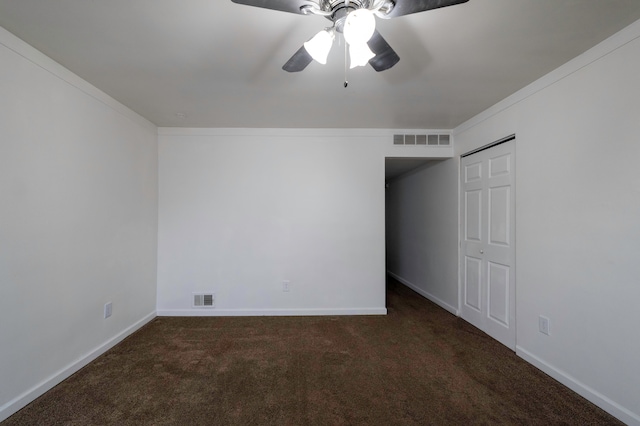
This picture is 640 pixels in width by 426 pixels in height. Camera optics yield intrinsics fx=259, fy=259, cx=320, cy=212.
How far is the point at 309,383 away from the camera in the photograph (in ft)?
6.65

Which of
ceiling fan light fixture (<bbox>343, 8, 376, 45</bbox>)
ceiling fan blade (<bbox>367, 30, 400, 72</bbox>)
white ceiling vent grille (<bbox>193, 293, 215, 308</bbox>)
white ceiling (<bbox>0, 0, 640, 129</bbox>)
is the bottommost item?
white ceiling vent grille (<bbox>193, 293, 215, 308</bbox>)

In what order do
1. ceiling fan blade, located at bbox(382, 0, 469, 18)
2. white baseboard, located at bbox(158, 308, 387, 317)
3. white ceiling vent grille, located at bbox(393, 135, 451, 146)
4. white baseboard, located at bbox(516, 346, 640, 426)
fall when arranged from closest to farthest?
1. ceiling fan blade, located at bbox(382, 0, 469, 18)
2. white baseboard, located at bbox(516, 346, 640, 426)
3. white baseboard, located at bbox(158, 308, 387, 317)
4. white ceiling vent grille, located at bbox(393, 135, 451, 146)

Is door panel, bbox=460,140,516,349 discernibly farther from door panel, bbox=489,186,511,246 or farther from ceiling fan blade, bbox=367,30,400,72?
ceiling fan blade, bbox=367,30,400,72

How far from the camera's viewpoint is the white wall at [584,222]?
5.32 feet

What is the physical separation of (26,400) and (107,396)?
48cm

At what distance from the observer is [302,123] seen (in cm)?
329

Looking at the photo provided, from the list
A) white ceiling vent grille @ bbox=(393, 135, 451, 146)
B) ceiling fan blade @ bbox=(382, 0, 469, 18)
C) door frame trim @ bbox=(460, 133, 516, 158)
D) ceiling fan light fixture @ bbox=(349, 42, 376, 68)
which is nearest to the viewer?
ceiling fan blade @ bbox=(382, 0, 469, 18)

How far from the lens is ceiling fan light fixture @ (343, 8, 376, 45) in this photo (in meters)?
1.13

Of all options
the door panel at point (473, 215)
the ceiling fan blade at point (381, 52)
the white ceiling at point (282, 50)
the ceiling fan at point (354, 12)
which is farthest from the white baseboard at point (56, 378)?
the door panel at point (473, 215)

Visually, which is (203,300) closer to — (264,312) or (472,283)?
(264,312)

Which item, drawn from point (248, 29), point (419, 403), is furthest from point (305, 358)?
point (248, 29)

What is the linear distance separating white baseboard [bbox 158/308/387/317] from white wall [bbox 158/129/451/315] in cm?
1

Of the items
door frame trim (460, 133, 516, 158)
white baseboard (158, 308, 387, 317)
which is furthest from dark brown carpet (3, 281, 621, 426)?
door frame trim (460, 133, 516, 158)

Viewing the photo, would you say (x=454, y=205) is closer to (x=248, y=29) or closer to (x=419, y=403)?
(x=419, y=403)
